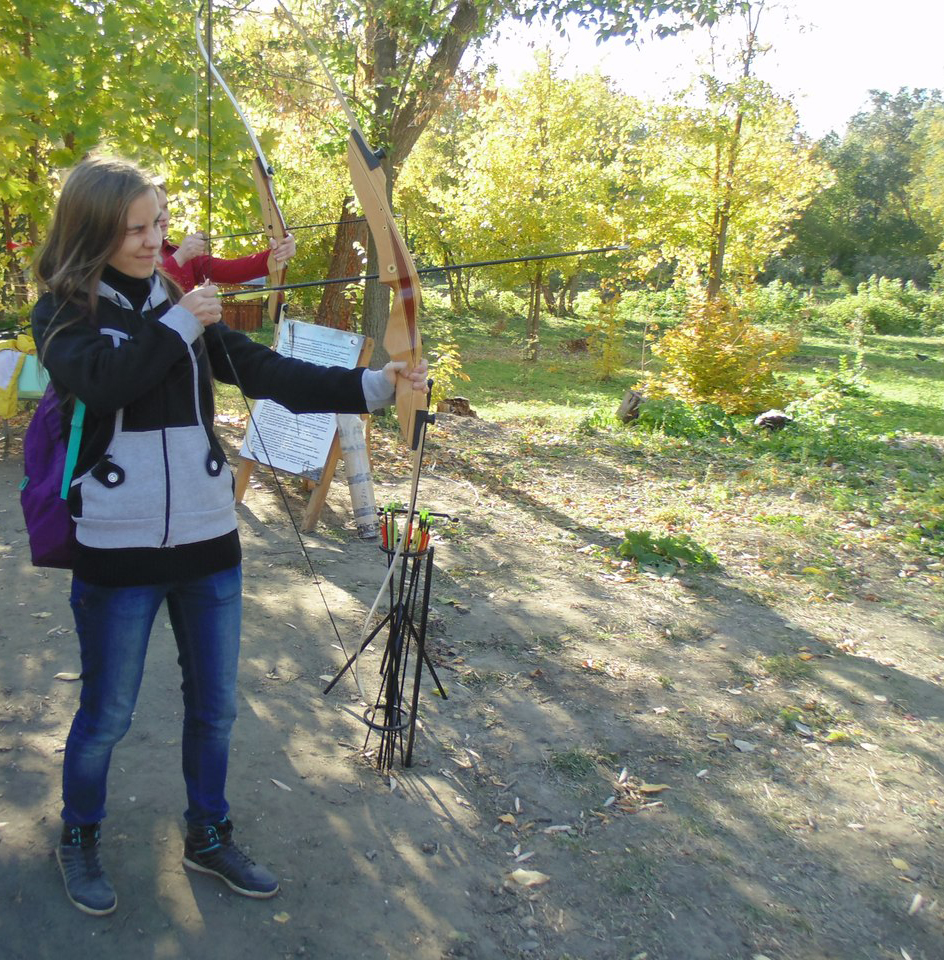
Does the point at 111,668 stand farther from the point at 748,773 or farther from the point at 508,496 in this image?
the point at 508,496

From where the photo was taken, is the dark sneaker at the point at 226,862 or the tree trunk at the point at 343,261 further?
the tree trunk at the point at 343,261

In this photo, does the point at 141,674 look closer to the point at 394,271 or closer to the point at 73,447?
the point at 73,447

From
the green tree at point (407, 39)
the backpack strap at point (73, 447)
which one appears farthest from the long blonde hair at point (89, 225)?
the green tree at point (407, 39)

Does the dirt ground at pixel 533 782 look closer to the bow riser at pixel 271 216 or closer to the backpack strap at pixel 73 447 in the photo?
the backpack strap at pixel 73 447

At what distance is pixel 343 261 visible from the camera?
871cm

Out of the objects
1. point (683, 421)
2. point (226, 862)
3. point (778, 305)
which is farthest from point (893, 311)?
point (226, 862)

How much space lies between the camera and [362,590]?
4.75 m

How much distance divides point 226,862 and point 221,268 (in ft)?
10.4

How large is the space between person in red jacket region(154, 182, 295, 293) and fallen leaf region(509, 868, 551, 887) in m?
2.92

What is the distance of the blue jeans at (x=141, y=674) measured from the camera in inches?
78.2

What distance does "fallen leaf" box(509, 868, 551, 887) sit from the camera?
2.58m

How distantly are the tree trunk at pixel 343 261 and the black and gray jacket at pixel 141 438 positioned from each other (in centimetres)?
640

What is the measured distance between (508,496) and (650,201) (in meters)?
11.1

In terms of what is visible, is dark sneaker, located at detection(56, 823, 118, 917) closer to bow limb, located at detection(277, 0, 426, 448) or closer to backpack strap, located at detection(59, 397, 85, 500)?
backpack strap, located at detection(59, 397, 85, 500)
